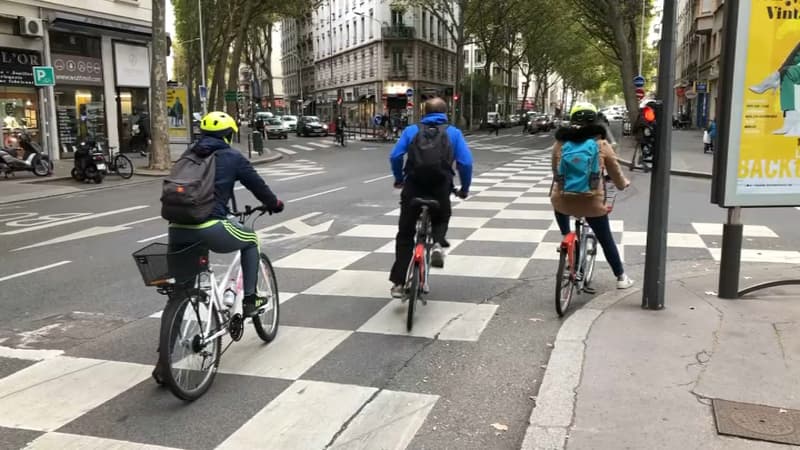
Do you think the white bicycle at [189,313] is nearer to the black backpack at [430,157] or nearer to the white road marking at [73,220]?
the black backpack at [430,157]

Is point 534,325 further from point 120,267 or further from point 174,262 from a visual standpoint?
point 120,267

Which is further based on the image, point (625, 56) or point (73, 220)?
point (625, 56)

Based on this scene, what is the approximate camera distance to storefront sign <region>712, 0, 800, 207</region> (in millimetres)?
5090

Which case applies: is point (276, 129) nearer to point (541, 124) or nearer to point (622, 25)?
point (541, 124)

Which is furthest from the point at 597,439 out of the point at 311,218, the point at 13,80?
the point at 13,80

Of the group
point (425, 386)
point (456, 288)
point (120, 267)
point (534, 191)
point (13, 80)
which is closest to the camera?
point (425, 386)

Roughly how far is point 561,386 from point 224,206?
2.33 m

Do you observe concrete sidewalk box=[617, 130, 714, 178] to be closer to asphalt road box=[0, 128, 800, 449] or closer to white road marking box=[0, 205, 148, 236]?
asphalt road box=[0, 128, 800, 449]

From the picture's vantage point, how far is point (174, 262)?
3715 millimetres

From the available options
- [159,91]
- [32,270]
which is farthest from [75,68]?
[32,270]

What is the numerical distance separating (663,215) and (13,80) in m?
21.8

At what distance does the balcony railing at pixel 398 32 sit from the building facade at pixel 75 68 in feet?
108

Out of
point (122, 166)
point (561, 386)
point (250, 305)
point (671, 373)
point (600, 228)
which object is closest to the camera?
point (561, 386)

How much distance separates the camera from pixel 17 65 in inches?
830
